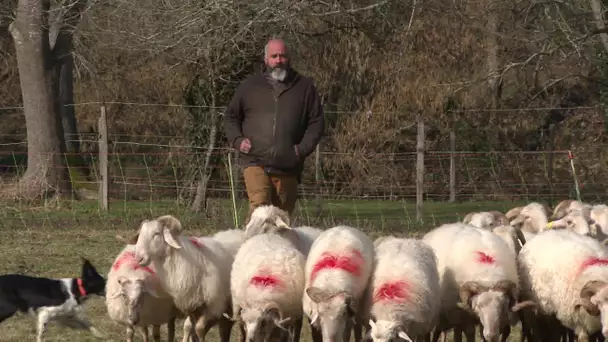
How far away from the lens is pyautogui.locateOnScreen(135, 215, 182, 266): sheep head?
372 inches

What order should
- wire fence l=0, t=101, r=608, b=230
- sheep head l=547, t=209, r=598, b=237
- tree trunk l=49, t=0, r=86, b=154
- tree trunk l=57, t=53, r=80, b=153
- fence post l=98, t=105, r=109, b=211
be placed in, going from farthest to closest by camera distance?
tree trunk l=57, t=53, r=80, b=153, tree trunk l=49, t=0, r=86, b=154, wire fence l=0, t=101, r=608, b=230, fence post l=98, t=105, r=109, b=211, sheep head l=547, t=209, r=598, b=237

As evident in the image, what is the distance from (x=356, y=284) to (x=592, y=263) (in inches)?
77.8

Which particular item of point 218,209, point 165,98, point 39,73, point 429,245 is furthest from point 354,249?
point 165,98

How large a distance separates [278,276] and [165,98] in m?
19.2

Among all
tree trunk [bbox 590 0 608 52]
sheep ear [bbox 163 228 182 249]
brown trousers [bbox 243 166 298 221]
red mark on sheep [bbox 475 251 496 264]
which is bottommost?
red mark on sheep [bbox 475 251 496 264]

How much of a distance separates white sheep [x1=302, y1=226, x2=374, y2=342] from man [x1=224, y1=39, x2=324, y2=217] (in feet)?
4.15

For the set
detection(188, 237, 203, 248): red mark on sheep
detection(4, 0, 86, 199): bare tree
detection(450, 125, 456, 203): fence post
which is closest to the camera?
detection(188, 237, 203, 248): red mark on sheep

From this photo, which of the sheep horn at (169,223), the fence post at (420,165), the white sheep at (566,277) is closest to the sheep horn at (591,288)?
the white sheep at (566,277)

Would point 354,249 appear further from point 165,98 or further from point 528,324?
point 165,98

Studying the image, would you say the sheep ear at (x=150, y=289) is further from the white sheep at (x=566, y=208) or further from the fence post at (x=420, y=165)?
the fence post at (x=420, y=165)

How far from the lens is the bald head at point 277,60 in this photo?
10.4m

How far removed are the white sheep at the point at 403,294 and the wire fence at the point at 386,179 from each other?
10041mm

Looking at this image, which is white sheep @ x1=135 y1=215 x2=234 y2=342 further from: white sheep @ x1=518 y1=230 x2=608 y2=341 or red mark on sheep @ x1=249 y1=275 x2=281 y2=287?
white sheep @ x1=518 y1=230 x2=608 y2=341

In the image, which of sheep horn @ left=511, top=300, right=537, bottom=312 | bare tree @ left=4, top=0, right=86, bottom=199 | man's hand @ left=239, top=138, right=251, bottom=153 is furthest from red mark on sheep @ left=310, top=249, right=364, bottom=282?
bare tree @ left=4, top=0, right=86, bottom=199
